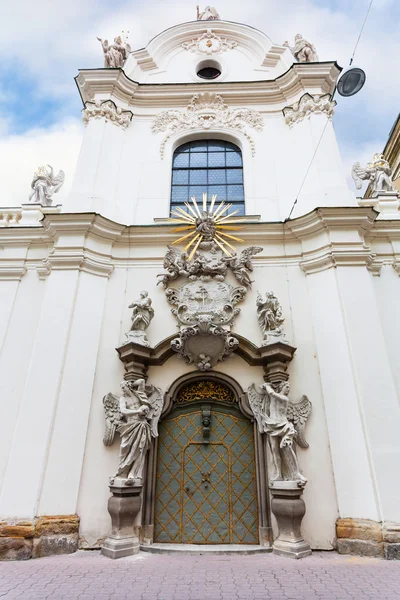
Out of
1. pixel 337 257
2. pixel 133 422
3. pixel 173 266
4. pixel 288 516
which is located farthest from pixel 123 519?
pixel 337 257

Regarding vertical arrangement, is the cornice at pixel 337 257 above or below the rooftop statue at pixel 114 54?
below

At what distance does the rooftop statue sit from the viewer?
1010 cm

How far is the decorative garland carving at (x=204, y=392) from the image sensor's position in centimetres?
621

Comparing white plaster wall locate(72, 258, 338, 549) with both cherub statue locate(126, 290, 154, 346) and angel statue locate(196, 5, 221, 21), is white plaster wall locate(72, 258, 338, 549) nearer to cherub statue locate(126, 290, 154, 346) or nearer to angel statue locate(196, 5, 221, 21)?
cherub statue locate(126, 290, 154, 346)

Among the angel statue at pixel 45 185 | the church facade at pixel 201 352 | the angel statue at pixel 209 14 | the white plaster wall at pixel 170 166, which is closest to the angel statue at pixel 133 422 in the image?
the church facade at pixel 201 352

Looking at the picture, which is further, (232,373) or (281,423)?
(232,373)

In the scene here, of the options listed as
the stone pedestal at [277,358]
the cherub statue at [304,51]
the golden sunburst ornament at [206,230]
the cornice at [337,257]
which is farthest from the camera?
the cherub statue at [304,51]

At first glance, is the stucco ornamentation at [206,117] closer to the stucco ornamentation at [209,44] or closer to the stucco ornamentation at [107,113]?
the stucco ornamentation at [107,113]

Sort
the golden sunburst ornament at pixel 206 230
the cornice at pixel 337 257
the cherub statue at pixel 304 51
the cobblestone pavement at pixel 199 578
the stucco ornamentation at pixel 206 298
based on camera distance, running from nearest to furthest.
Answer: the cobblestone pavement at pixel 199 578, the stucco ornamentation at pixel 206 298, the cornice at pixel 337 257, the golden sunburst ornament at pixel 206 230, the cherub statue at pixel 304 51

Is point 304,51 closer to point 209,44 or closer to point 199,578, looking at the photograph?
point 209,44

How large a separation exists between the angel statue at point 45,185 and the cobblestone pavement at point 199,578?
684 cm

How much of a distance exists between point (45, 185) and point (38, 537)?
696cm

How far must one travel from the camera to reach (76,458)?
549 cm

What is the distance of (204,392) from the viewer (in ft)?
20.5
